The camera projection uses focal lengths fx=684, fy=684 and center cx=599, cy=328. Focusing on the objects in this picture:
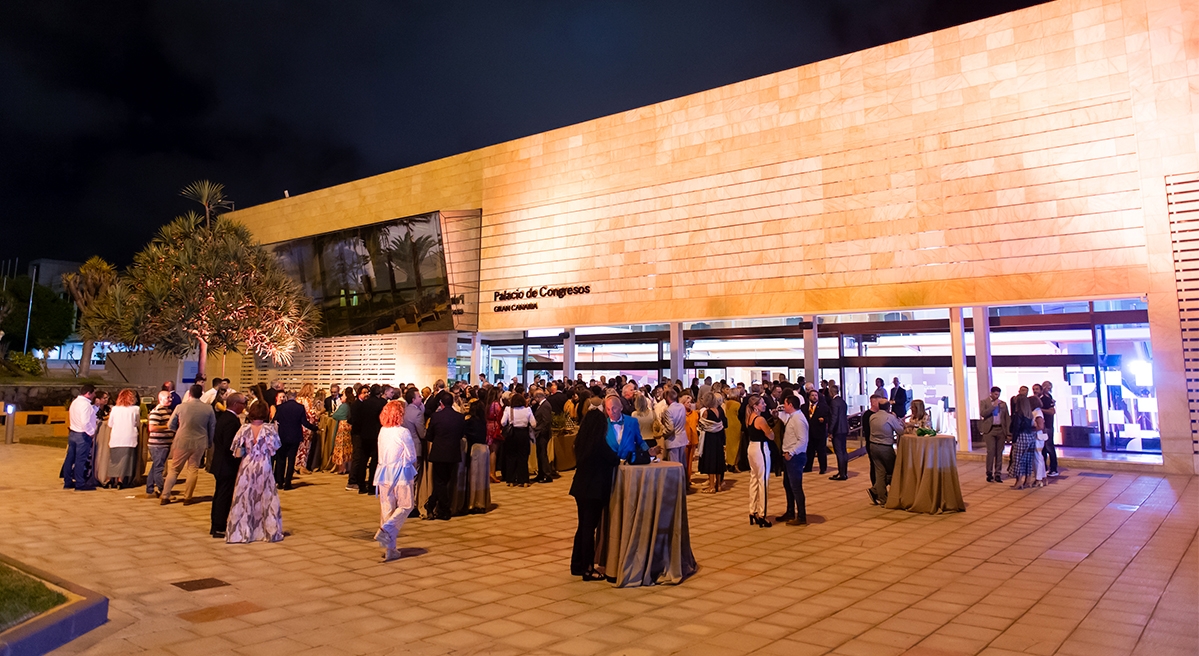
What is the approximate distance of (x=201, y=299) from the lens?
23750 mm

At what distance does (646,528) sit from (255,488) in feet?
15.9

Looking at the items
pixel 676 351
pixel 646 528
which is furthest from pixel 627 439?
pixel 676 351

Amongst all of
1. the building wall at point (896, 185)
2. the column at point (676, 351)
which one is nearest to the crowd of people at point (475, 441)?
the building wall at point (896, 185)

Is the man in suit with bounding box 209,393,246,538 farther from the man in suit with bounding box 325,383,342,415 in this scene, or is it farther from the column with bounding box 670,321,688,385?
the column with bounding box 670,321,688,385

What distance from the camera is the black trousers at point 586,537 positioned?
21.0 ft

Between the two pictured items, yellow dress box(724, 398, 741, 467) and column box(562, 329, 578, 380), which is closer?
yellow dress box(724, 398, 741, 467)

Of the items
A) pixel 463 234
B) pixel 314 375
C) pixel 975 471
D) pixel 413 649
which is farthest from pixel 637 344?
pixel 413 649

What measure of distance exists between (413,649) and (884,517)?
7.18 meters

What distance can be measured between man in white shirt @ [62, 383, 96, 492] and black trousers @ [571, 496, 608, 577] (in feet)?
33.8

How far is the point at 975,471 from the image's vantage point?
14117 mm

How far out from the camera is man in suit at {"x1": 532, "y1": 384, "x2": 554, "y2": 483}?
1341 cm

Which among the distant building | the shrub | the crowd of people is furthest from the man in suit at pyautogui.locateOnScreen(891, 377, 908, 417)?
the distant building

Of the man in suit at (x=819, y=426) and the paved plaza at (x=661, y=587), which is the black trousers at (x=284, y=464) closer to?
the paved plaza at (x=661, y=587)

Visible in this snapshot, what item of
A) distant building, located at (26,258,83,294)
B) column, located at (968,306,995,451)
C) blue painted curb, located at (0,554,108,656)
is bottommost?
blue painted curb, located at (0,554,108,656)
